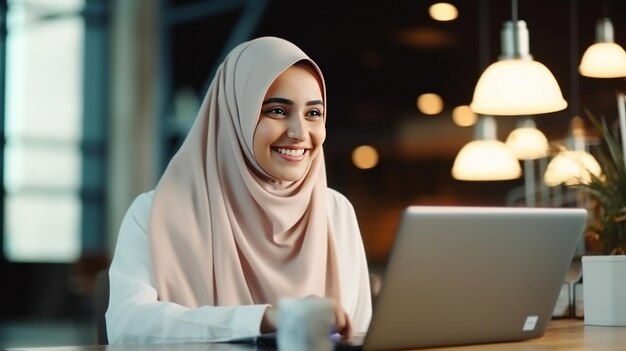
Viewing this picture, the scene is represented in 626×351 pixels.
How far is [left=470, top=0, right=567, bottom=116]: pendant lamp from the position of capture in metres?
3.56

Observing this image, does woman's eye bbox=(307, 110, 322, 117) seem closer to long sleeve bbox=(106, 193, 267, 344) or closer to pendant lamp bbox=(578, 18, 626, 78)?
long sleeve bbox=(106, 193, 267, 344)

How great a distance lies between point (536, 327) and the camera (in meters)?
1.91

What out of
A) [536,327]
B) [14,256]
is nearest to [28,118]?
[14,256]

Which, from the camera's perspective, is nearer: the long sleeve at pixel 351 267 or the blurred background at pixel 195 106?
the long sleeve at pixel 351 267

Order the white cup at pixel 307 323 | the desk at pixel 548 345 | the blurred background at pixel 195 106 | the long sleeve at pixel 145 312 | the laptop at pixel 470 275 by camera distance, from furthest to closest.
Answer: the blurred background at pixel 195 106 → the long sleeve at pixel 145 312 → the desk at pixel 548 345 → the laptop at pixel 470 275 → the white cup at pixel 307 323

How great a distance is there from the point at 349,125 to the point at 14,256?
2.29 metres

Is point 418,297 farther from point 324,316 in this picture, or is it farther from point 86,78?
point 86,78

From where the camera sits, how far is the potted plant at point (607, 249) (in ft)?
7.59

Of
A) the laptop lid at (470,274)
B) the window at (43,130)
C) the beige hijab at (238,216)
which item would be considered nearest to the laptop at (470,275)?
the laptop lid at (470,274)

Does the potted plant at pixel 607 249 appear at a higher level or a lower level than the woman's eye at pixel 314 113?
lower

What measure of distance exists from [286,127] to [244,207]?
195 mm

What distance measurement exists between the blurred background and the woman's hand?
3.95 meters

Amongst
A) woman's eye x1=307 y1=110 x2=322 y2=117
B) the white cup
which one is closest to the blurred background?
woman's eye x1=307 y1=110 x2=322 y2=117

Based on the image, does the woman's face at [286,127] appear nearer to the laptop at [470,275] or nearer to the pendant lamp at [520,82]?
the laptop at [470,275]
